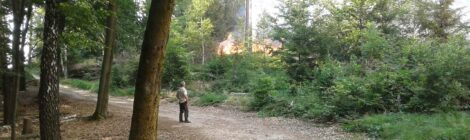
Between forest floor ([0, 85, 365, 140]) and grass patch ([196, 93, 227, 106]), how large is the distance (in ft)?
4.90

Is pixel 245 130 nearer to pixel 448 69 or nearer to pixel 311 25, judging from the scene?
pixel 448 69

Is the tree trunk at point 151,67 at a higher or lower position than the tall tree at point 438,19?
lower

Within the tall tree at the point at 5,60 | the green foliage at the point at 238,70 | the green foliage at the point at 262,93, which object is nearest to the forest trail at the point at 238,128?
the green foliage at the point at 262,93

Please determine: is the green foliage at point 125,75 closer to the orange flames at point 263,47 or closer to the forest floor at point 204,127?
the orange flames at point 263,47

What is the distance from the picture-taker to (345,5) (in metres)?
23.0

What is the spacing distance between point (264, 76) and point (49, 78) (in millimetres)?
11155

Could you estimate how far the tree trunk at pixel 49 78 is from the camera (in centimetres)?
883

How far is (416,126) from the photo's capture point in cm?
1020

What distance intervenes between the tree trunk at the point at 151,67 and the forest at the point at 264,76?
14 millimetres

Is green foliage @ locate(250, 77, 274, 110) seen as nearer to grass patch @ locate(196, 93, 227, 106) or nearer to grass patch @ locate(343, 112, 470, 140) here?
grass patch @ locate(196, 93, 227, 106)

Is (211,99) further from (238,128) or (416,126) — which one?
(416,126)

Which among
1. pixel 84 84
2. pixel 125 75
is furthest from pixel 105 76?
pixel 84 84

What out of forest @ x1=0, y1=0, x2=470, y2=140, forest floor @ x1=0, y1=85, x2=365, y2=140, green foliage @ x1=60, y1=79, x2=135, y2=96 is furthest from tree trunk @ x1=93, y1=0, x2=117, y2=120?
green foliage @ x1=60, y1=79, x2=135, y2=96

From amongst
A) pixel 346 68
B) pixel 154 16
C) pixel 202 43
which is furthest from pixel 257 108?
pixel 202 43
